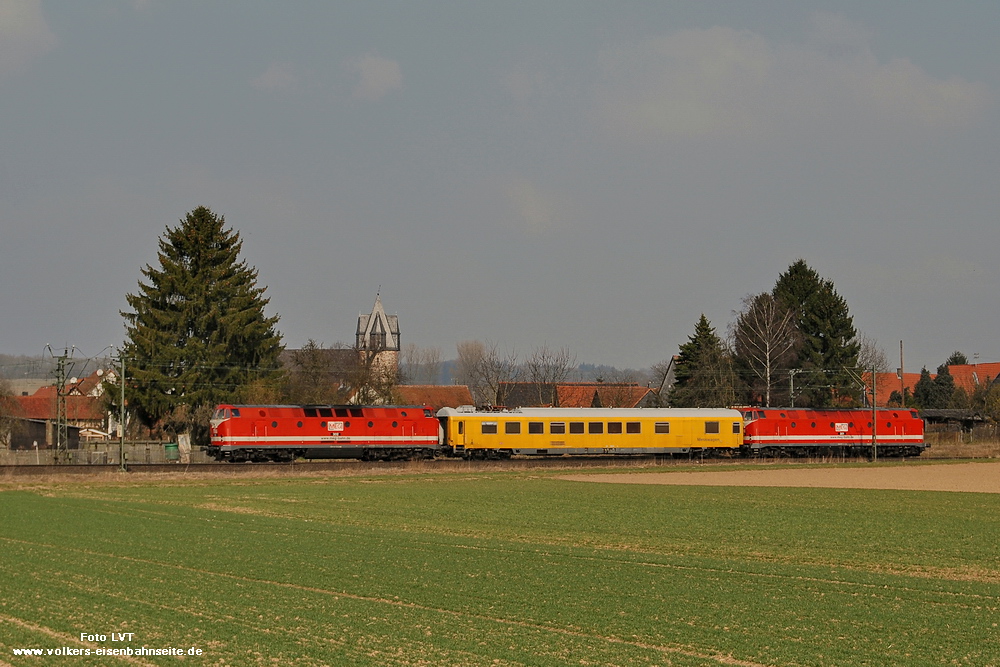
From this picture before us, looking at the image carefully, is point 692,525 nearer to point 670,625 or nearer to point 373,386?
point 670,625

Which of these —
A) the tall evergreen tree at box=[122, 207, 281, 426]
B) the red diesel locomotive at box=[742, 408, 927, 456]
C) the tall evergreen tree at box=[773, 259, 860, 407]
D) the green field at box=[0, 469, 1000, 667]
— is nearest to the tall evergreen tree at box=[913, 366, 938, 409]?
the tall evergreen tree at box=[773, 259, 860, 407]

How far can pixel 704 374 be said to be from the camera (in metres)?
113

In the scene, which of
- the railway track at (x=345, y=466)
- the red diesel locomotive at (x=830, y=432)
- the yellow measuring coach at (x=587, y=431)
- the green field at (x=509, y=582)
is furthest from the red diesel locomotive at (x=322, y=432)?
the red diesel locomotive at (x=830, y=432)

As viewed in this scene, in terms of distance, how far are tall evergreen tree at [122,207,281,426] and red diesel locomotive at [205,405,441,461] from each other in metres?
20.5

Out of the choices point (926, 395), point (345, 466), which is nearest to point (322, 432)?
point (345, 466)

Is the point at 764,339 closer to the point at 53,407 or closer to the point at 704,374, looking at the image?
the point at 704,374

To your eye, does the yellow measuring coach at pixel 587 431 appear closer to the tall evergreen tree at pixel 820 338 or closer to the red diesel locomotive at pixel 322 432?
the red diesel locomotive at pixel 322 432

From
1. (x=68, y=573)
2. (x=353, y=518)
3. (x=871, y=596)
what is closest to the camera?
(x=871, y=596)

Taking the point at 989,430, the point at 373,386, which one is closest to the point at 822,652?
the point at 373,386

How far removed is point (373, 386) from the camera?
10938 cm

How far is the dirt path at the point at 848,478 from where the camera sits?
5159cm

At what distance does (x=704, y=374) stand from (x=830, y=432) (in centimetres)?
3649

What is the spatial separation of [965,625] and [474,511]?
2326 cm

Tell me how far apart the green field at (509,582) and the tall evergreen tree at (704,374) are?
68.5 meters
